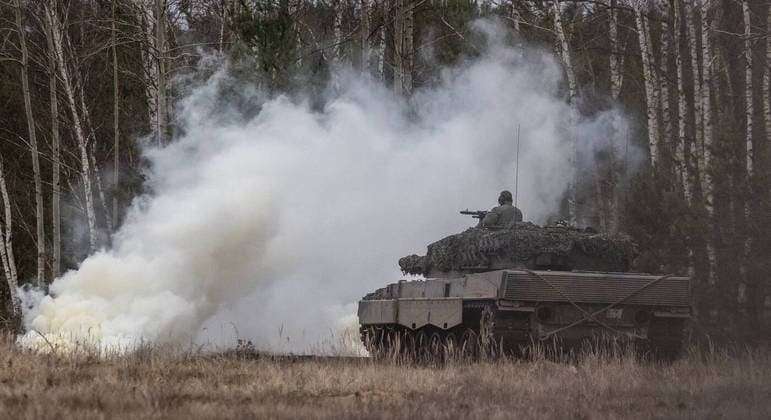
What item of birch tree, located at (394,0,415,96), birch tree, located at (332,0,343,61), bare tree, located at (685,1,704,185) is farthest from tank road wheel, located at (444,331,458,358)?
birch tree, located at (332,0,343,61)

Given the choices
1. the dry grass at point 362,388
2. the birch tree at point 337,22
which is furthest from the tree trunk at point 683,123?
the birch tree at point 337,22

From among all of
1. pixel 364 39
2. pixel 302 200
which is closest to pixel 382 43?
pixel 364 39

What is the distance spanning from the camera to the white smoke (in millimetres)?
18875

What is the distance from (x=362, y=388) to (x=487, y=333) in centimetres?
415

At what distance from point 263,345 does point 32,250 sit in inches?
622

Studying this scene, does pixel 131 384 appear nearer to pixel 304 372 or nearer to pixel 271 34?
pixel 304 372

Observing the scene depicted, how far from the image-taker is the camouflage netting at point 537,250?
17172mm

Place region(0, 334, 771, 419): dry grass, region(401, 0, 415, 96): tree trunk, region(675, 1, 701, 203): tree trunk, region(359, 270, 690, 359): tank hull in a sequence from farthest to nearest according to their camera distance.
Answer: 1. region(401, 0, 415, 96): tree trunk
2. region(675, 1, 701, 203): tree trunk
3. region(359, 270, 690, 359): tank hull
4. region(0, 334, 771, 419): dry grass

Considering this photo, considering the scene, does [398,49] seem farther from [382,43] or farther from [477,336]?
[477,336]

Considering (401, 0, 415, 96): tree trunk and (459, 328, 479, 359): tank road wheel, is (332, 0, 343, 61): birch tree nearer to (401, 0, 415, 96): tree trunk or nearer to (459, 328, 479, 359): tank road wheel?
(401, 0, 415, 96): tree trunk

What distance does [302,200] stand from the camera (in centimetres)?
2320

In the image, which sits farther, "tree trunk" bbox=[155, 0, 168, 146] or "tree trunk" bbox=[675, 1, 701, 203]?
"tree trunk" bbox=[155, 0, 168, 146]

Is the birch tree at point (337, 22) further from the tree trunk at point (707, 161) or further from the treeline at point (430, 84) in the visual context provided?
the tree trunk at point (707, 161)

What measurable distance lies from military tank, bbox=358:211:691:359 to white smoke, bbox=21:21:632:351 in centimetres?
245
